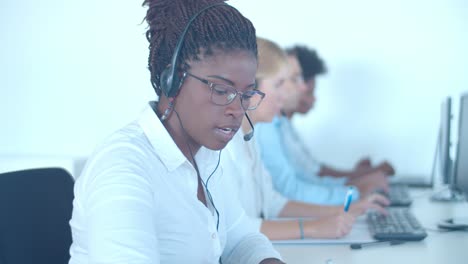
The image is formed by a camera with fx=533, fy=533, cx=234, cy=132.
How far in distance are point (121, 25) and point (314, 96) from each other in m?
1.10

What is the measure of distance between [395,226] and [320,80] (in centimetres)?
148

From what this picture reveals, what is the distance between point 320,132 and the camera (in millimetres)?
2936

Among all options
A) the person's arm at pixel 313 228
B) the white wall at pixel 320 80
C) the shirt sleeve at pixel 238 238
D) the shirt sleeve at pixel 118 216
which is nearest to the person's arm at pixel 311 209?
the person's arm at pixel 313 228

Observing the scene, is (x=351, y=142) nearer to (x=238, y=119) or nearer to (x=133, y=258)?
(x=238, y=119)

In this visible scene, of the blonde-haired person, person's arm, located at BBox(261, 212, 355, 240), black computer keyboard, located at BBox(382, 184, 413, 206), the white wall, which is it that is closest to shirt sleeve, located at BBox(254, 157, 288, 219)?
the blonde-haired person

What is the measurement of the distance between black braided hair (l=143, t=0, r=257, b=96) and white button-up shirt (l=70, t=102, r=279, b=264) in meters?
0.11

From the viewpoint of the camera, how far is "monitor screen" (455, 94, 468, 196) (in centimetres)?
176

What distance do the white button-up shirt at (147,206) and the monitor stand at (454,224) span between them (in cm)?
67

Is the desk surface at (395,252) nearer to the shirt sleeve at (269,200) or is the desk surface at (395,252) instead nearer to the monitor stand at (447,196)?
the shirt sleeve at (269,200)

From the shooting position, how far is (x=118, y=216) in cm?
76

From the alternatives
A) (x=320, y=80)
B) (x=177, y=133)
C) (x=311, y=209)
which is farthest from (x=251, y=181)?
(x=320, y=80)

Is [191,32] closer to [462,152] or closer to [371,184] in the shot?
[462,152]

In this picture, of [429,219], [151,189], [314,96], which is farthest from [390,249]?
[314,96]

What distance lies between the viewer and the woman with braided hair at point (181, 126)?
2.94ft
